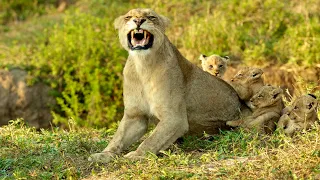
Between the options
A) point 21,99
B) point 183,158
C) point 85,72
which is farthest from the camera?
point 85,72

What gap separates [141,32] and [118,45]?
19.2 feet

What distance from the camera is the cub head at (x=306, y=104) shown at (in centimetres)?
694

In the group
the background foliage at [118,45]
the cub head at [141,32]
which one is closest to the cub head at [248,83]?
the cub head at [141,32]

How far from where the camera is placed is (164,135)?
22.7ft

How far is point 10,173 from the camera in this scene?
6.65 metres

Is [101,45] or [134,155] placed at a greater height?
[101,45]

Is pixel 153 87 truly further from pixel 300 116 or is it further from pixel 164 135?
pixel 300 116

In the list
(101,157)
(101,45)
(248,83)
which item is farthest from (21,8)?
(101,157)

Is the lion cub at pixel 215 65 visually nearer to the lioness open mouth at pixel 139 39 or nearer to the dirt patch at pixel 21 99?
the lioness open mouth at pixel 139 39

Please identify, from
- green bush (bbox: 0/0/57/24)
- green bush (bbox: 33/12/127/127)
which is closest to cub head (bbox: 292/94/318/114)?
green bush (bbox: 33/12/127/127)

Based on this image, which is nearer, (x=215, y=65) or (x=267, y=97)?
(x=267, y=97)

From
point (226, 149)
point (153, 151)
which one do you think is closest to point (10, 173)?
point (153, 151)

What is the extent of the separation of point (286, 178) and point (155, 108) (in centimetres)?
166

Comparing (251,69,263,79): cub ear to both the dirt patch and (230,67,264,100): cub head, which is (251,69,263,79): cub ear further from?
the dirt patch
